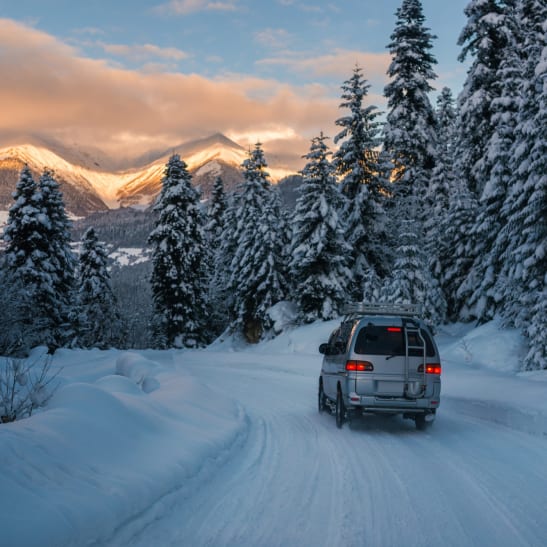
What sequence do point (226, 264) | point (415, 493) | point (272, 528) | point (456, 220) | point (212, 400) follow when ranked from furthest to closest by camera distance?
point (226, 264) < point (456, 220) < point (212, 400) < point (415, 493) < point (272, 528)

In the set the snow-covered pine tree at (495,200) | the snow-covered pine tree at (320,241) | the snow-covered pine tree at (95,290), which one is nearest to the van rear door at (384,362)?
the snow-covered pine tree at (495,200)

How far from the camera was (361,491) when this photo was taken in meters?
6.18

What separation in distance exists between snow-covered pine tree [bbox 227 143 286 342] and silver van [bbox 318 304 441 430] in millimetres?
26625

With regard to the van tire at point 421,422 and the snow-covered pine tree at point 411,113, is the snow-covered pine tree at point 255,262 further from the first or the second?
the van tire at point 421,422

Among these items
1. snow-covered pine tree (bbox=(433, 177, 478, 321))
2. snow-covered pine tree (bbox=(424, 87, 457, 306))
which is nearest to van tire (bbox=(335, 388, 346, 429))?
snow-covered pine tree (bbox=(433, 177, 478, 321))

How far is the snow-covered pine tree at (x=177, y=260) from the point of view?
4084 cm

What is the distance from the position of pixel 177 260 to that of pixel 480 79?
2413cm

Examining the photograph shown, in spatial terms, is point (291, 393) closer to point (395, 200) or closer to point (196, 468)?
point (196, 468)

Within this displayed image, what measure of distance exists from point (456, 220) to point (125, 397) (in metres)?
25.0

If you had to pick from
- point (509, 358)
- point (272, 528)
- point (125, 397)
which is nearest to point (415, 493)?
point (272, 528)

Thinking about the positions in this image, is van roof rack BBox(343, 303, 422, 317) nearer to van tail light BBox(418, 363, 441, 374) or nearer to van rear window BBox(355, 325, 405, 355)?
van rear window BBox(355, 325, 405, 355)

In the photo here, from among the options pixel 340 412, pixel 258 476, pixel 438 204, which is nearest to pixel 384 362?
pixel 340 412

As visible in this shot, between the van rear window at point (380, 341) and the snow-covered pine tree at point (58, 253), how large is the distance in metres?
28.3

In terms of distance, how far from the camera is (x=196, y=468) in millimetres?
6645
